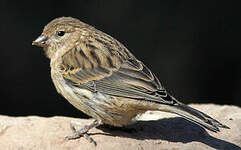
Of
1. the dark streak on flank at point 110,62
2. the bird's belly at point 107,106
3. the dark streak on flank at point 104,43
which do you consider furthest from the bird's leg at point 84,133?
the dark streak on flank at point 104,43

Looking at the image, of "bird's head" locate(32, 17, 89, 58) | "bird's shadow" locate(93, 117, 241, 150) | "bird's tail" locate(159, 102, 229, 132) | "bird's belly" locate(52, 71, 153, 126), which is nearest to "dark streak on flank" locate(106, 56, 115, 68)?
"bird's belly" locate(52, 71, 153, 126)

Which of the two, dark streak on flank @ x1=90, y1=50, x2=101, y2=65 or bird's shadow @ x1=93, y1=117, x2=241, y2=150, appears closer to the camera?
bird's shadow @ x1=93, y1=117, x2=241, y2=150

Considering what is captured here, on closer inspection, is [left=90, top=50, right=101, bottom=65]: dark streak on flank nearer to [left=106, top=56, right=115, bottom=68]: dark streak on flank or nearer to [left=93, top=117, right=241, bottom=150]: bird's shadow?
[left=106, top=56, right=115, bottom=68]: dark streak on flank

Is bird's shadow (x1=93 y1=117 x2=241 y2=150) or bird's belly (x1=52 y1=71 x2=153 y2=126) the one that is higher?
bird's belly (x1=52 y1=71 x2=153 y2=126)

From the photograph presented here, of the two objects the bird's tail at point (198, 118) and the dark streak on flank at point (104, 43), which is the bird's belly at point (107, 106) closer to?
the bird's tail at point (198, 118)

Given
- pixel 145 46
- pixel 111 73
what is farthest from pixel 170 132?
pixel 145 46

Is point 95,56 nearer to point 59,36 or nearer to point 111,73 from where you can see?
point 111,73
